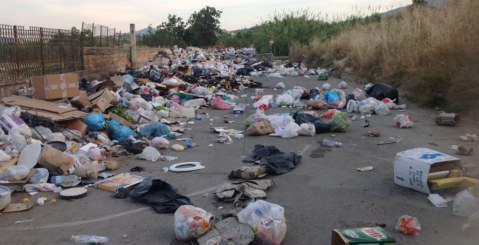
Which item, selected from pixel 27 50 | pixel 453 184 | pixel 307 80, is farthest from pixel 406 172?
pixel 307 80

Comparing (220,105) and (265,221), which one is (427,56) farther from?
(265,221)

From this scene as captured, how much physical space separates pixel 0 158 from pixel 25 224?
5.04 feet

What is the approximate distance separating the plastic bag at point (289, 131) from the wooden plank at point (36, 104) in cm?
367

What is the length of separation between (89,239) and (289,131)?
4.42m

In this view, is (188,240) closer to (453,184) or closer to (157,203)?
(157,203)

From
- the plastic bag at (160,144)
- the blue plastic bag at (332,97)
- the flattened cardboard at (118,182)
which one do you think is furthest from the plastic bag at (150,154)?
the blue plastic bag at (332,97)

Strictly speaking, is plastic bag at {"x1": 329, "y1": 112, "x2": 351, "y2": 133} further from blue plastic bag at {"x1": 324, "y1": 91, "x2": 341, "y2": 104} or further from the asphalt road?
blue plastic bag at {"x1": 324, "y1": 91, "x2": 341, "y2": 104}

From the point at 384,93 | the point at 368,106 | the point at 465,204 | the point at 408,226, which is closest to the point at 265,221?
the point at 408,226

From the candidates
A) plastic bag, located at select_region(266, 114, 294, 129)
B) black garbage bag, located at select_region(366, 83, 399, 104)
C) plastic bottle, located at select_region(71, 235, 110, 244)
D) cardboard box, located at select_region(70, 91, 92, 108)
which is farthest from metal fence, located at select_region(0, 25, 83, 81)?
black garbage bag, located at select_region(366, 83, 399, 104)

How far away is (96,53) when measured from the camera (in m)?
13.7

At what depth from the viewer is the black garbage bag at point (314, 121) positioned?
303 inches

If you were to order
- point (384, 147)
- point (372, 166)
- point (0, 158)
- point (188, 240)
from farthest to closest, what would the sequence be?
1. point (384, 147)
2. point (372, 166)
3. point (0, 158)
4. point (188, 240)

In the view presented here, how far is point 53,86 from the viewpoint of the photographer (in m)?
8.34

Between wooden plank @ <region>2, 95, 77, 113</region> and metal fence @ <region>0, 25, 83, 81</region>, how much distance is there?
0.74 meters
